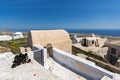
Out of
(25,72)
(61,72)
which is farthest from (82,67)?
(25,72)

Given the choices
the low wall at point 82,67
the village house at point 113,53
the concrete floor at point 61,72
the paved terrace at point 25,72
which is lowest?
the village house at point 113,53

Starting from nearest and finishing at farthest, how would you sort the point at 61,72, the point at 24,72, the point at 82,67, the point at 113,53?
the point at 24,72 → the point at 82,67 → the point at 61,72 → the point at 113,53

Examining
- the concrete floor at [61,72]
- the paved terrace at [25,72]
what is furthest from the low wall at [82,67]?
the paved terrace at [25,72]

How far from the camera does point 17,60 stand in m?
9.28

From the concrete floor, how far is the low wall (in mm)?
427

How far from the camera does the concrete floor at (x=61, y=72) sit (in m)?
9.91

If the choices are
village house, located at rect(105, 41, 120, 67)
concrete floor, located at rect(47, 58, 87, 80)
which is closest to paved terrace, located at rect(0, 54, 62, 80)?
concrete floor, located at rect(47, 58, 87, 80)

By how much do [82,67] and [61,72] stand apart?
1644 millimetres

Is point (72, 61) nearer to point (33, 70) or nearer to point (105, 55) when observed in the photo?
point (33, 70)

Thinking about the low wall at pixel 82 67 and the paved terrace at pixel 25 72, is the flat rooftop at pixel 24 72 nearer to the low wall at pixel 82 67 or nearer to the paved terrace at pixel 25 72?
the paved terrace at pixel 25 72

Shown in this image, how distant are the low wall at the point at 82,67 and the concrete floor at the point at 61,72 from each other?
427 mm

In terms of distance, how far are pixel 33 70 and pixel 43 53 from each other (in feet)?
10.2

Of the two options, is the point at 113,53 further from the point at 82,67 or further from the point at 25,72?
the point at 25,72

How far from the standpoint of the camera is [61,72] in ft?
35.5
